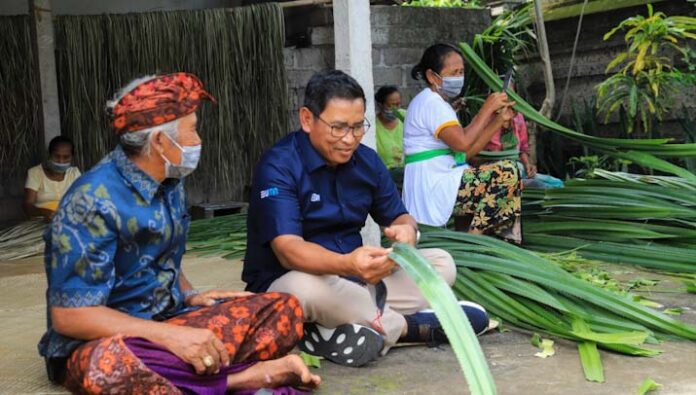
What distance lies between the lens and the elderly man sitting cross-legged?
7.84ft

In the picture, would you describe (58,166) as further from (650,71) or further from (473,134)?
(650,71)

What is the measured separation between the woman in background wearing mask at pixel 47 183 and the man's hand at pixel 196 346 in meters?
4.46

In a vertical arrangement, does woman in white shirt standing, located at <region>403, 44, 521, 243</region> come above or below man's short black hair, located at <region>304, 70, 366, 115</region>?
below

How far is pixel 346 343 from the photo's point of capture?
3.09 m

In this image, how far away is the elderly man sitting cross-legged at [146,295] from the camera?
239cm

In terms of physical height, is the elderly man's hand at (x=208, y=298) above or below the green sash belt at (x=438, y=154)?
below

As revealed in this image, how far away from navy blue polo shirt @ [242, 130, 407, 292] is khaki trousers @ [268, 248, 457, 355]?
161 mm

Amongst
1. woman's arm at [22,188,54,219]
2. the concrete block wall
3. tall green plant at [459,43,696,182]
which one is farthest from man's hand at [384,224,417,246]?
the concrete block wall

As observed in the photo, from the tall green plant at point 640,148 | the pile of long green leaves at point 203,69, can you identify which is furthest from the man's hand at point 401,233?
the pile of long green leaves at point 203,69

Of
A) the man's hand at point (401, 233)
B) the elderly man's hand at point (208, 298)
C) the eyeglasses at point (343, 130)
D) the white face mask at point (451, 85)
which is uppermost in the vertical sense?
the white face mask at point (451, 85)

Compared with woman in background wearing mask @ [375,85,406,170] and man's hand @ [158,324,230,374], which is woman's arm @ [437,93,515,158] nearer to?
woman in background wearing mask @ [375,85,406,170]

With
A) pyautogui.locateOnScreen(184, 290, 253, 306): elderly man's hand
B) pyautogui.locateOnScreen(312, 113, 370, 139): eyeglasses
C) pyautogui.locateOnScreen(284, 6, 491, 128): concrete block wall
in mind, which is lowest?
pyautogui.locateOnScreen(184, 290, 253, 306): elderly man's hand

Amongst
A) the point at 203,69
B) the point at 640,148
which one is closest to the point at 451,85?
the point at 640,148

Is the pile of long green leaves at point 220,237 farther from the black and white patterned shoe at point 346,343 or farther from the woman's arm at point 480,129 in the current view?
the black and white patterned shoe at point 346,343
